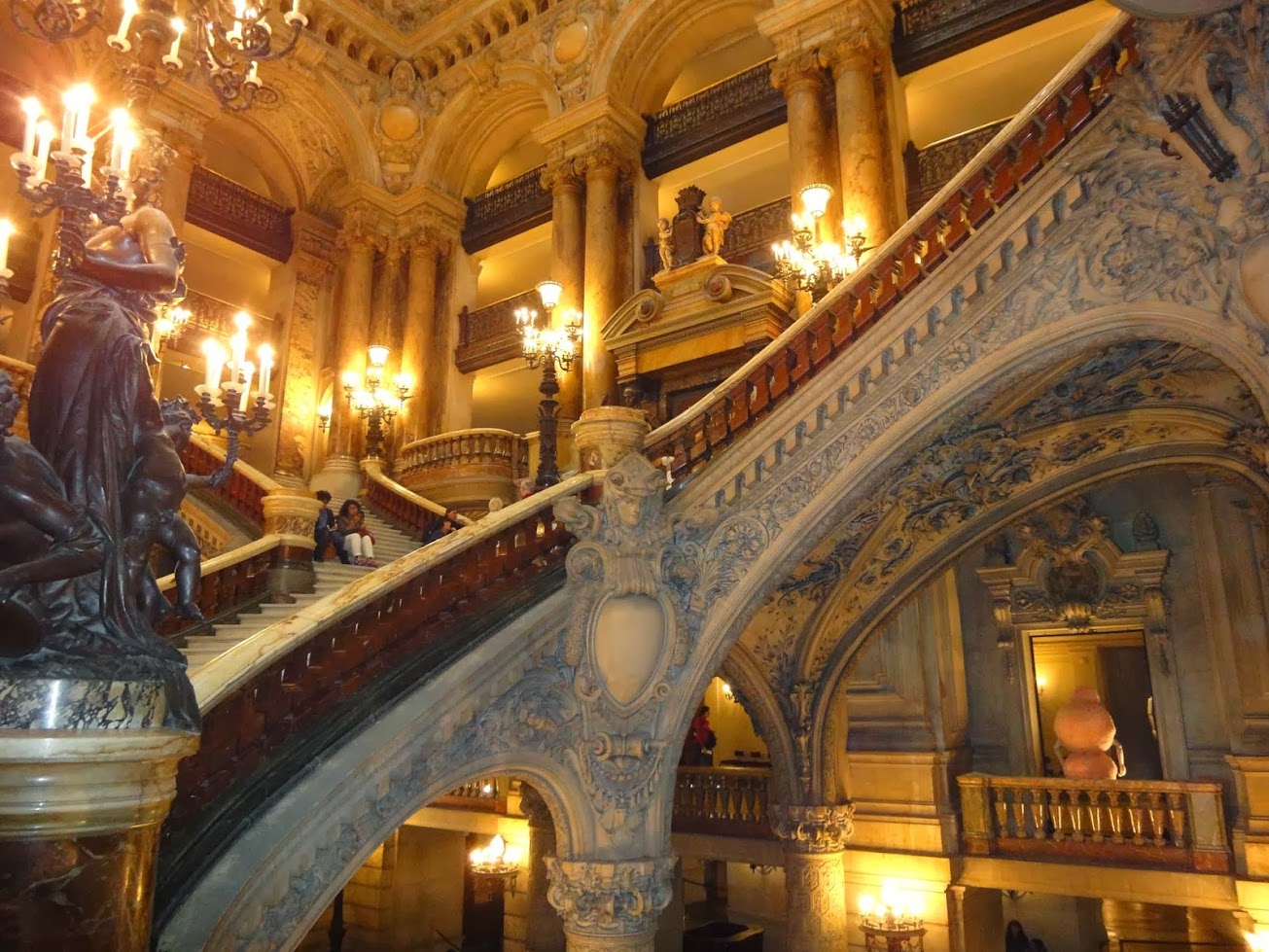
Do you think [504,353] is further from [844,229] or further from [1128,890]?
[1128,890]

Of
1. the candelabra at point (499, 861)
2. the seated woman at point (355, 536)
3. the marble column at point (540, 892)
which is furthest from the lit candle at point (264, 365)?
the candelabra at point (499, 861)

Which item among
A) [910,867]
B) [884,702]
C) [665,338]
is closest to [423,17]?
[665,338]

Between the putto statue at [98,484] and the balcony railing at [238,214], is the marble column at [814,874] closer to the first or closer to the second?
the putto statue at [98,484]

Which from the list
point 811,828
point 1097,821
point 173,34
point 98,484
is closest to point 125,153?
point 173,34

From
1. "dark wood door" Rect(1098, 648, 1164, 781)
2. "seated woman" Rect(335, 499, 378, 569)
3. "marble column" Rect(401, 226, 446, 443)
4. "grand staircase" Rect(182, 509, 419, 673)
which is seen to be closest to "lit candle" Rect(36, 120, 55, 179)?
"grand staircase" Rect(182, 509, 419, 673)

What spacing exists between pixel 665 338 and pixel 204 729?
9.61 m

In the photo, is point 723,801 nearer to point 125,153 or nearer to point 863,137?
point 125,153

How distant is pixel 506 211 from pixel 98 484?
51.4 feet

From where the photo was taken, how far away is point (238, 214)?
17578mm

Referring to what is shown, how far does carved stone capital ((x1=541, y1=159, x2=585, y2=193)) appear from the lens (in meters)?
15.3

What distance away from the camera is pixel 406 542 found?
12734 millimetres

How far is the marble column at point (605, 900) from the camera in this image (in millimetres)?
5676

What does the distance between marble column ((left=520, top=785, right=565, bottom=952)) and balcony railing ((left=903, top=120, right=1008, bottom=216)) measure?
9136 millimetres

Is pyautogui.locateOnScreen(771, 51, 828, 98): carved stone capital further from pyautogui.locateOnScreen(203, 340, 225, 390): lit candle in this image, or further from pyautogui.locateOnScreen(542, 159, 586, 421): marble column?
pyautogui.locateOnScreen(203, 340, 225, 390): lit candle
